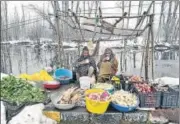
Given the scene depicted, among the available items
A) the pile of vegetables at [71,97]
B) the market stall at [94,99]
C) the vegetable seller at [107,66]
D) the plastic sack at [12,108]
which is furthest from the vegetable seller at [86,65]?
the plastic sack at [12,108]

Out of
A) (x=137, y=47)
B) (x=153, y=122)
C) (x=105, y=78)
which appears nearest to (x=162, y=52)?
(x=137, y=47)

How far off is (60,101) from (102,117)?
2.23ft

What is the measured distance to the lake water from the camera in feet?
28.8

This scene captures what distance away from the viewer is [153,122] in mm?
3893

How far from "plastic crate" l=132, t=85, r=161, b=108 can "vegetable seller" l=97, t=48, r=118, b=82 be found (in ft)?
3.40

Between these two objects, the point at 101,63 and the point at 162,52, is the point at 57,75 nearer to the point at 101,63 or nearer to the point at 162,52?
the point at 101,63

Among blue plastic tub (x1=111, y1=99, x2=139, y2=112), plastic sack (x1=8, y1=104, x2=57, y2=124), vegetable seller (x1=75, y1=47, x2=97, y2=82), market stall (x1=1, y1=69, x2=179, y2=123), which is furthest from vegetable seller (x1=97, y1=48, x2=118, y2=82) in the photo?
plastic sack (x1=8, y1=104, x2=57, y2=124)

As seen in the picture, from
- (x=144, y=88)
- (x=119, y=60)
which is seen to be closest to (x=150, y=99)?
(x=144, y=88)

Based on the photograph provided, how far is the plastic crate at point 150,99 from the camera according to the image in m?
3.96

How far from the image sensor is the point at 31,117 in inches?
145

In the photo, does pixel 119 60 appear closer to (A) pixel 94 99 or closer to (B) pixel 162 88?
(B) pixel 162 88

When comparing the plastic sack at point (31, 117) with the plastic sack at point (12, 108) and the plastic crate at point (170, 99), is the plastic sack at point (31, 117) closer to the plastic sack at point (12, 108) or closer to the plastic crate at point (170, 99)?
the plastic sack at point (12, 108)

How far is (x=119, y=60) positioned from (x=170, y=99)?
7.70 metres

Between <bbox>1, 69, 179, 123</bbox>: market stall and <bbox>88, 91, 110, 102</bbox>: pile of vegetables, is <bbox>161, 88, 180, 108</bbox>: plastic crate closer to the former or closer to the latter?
<bbox>1, 69, 179, 123</bbox>: market stall
